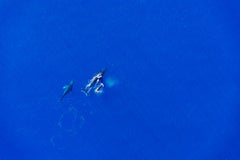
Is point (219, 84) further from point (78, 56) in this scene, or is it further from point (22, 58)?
point (22, 58)

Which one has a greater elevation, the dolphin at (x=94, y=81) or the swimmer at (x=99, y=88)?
the dolphin at (x=94, y=81)

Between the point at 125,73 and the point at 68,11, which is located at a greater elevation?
the point at 68,11

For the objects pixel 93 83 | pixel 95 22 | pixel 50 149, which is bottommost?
pixel 50 149

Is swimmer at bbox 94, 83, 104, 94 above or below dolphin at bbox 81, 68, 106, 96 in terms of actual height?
below

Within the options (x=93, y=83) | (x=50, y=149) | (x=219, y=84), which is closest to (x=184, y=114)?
(x=219, y=84)
